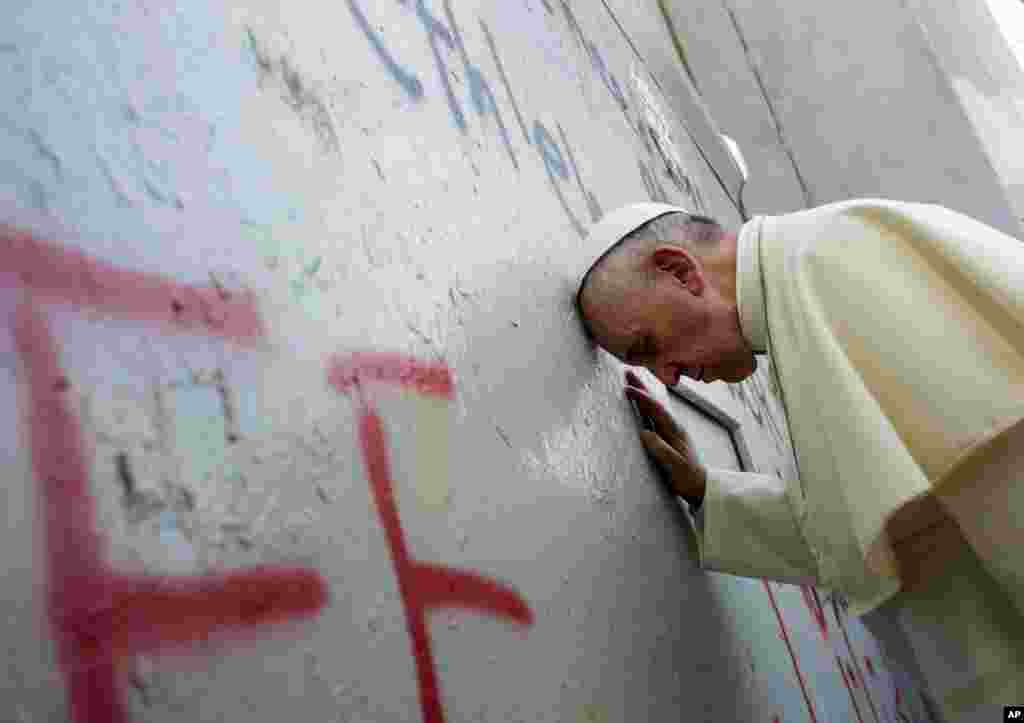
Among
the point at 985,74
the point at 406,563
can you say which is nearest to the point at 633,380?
the point at 406,563

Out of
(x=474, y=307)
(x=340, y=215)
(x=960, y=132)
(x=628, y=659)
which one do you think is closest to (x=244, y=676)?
(x=340, y=215)

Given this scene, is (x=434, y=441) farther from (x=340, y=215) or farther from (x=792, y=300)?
(x=792, y=300)

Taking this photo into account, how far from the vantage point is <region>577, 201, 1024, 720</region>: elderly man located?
1317mm

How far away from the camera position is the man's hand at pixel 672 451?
1.79 meters

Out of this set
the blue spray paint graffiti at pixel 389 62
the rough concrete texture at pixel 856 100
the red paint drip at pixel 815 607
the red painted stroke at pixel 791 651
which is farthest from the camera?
the rough concrete texture at pixel 856 100

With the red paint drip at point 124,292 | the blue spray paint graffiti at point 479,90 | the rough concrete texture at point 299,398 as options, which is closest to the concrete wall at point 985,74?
the blue spray paint graffiti at point 479,90

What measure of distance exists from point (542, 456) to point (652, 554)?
0.44 m

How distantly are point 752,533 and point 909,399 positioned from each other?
1.72 feet

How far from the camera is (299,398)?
2.57 feet

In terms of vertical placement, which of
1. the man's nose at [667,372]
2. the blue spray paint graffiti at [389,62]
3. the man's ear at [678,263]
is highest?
the blue spray paint graffiti at [389,62]

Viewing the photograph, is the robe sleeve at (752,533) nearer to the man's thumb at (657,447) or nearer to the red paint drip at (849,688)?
the man's thumb at (657,447)

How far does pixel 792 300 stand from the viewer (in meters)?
1.49

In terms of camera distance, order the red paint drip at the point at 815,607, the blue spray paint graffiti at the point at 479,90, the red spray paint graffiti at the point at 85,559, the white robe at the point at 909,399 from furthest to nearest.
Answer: the red paint drip at the point at 815,607
the blue spray paint graffiti at the point at 479,90
the white robe at the point at 909,399
the red spray paint graffiti at the point at 85,559

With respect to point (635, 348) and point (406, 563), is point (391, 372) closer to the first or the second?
point (406, 563)
